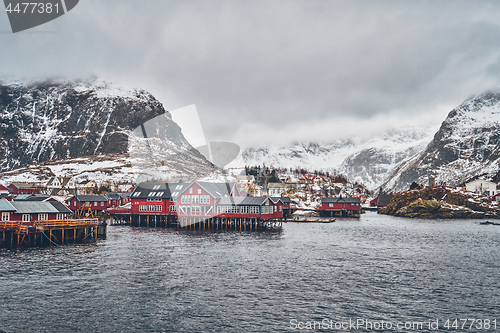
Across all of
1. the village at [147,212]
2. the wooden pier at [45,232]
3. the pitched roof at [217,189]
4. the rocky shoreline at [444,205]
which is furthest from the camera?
the rocky shoreline at [444,205]

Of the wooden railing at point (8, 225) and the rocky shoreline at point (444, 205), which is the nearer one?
the wooden railing at point (8, 225)

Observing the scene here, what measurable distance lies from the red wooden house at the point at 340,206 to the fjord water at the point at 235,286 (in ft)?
290

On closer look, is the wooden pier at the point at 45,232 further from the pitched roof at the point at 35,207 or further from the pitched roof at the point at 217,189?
the pitched roof at the point at 217,189

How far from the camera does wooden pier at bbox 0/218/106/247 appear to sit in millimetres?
62844

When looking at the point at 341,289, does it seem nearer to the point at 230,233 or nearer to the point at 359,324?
the point at 359,324

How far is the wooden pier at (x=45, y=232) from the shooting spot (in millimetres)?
62844

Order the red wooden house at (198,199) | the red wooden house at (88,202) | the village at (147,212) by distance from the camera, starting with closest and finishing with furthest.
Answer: the village at (147,212)
the red wooden house at (198,199)
the red wooden house at (88,202)

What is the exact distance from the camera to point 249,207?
3900 inches

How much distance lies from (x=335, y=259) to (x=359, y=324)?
25.7 metres

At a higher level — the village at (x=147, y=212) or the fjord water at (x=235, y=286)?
the village at (x=147, y=212)

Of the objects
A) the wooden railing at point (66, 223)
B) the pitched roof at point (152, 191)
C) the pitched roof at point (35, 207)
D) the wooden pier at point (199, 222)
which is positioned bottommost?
the wooden pier at point (199, 222)

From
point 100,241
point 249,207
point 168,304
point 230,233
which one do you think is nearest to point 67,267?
point 168,304

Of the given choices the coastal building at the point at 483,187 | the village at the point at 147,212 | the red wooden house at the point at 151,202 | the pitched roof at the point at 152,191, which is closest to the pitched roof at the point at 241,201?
the village at the point at 147,212

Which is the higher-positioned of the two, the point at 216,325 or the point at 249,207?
the point at 249,207
